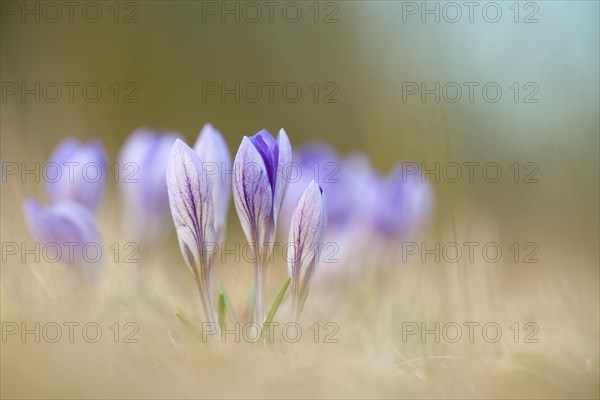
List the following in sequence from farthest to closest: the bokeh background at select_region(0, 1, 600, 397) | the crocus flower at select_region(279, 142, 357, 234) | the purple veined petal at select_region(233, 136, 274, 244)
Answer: the crocus flower at select_region(279, 142, 357, 234) → the bokeh background at select_region(0, 1, 600, 397) → the purple veined petal at select_region(233, 136, 274, 244)

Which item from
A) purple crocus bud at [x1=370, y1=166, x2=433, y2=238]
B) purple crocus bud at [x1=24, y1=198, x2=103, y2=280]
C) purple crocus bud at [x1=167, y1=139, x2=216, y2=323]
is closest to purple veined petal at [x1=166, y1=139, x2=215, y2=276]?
purple crocus bud at [x1=167, y1=139, x2=216, y2=323]

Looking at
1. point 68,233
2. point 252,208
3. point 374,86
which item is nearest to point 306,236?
point 252,208

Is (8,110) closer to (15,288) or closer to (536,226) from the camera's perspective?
(15,288)

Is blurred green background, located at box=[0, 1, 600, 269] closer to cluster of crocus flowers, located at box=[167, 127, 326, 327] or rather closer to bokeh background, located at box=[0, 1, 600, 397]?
bokeh background, located at box=[0, 1, 600, 397]

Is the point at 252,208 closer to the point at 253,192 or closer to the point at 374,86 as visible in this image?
the point at 253,192

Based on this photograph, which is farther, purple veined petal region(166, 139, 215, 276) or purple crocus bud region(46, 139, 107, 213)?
purple crocus bud region(46, 139, 107, 213)

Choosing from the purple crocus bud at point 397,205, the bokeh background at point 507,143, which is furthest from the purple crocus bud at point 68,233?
the purple crocus bud at point 397,205
